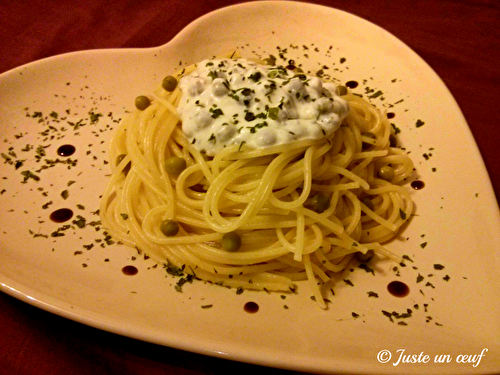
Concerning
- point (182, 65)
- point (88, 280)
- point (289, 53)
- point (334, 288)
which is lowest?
point (88, 280)

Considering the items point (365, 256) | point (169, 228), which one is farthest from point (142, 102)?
point (365, 256)

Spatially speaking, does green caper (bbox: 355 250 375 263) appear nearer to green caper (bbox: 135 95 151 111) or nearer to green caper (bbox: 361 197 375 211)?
green caper (bbox: 361 197 375 211)

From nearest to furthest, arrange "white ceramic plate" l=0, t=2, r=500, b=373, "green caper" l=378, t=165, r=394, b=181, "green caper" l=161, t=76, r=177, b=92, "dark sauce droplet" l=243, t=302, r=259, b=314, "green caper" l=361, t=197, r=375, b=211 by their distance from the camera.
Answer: "white ceramic plate" l=0, t=2, r=500, b=373, "dark sauce droplet" l=243, t=302, r=259, b=314, "green caper" l=361, t=197, r=375, b=211, "green caper" l=378, t=165, r=394, b=181, "green caper" l=161, t=76, r=177, b=92

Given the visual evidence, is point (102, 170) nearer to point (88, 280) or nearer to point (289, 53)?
point (88, 280)

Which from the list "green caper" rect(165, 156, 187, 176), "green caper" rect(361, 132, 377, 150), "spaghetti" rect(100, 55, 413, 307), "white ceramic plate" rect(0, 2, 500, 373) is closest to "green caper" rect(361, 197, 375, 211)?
"spaghetti" rect(100, 55, 413, 307)

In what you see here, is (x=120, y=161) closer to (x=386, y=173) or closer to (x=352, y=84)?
(x=386, y=173)

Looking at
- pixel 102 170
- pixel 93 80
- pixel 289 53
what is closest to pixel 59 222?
pixel 102 170
